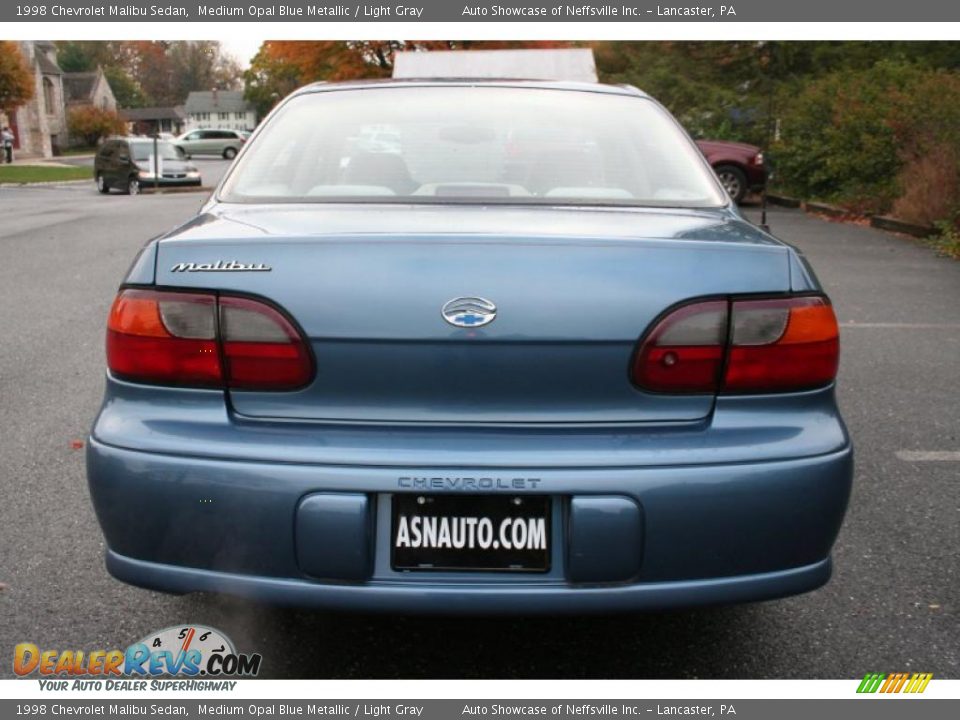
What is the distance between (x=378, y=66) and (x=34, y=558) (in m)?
34.3

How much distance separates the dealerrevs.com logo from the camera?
2723mm

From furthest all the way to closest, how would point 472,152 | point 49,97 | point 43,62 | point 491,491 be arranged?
point 43,62 → point 49,97 → point 472,152 → point 491,491

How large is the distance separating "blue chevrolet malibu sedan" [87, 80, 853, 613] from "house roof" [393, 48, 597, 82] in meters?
9.28

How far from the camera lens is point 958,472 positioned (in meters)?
4.51

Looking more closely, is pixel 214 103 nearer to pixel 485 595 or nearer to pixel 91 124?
pixel 91 124

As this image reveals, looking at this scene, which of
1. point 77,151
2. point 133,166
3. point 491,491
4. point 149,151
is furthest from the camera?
point 77,151

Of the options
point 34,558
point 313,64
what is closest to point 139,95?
point 313,64

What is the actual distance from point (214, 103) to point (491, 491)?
12576 centimetres

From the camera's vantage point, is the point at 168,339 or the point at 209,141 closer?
the point at 168,339

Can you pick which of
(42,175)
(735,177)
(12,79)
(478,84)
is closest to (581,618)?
(478,84)

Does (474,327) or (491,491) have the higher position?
(474,327)

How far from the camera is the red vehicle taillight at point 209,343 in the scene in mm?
2393

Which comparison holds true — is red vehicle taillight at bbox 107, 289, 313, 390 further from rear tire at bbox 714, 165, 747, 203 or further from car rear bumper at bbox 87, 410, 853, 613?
rear tire at bbox 714, 165, 747, 203

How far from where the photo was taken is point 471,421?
7.77 feet
